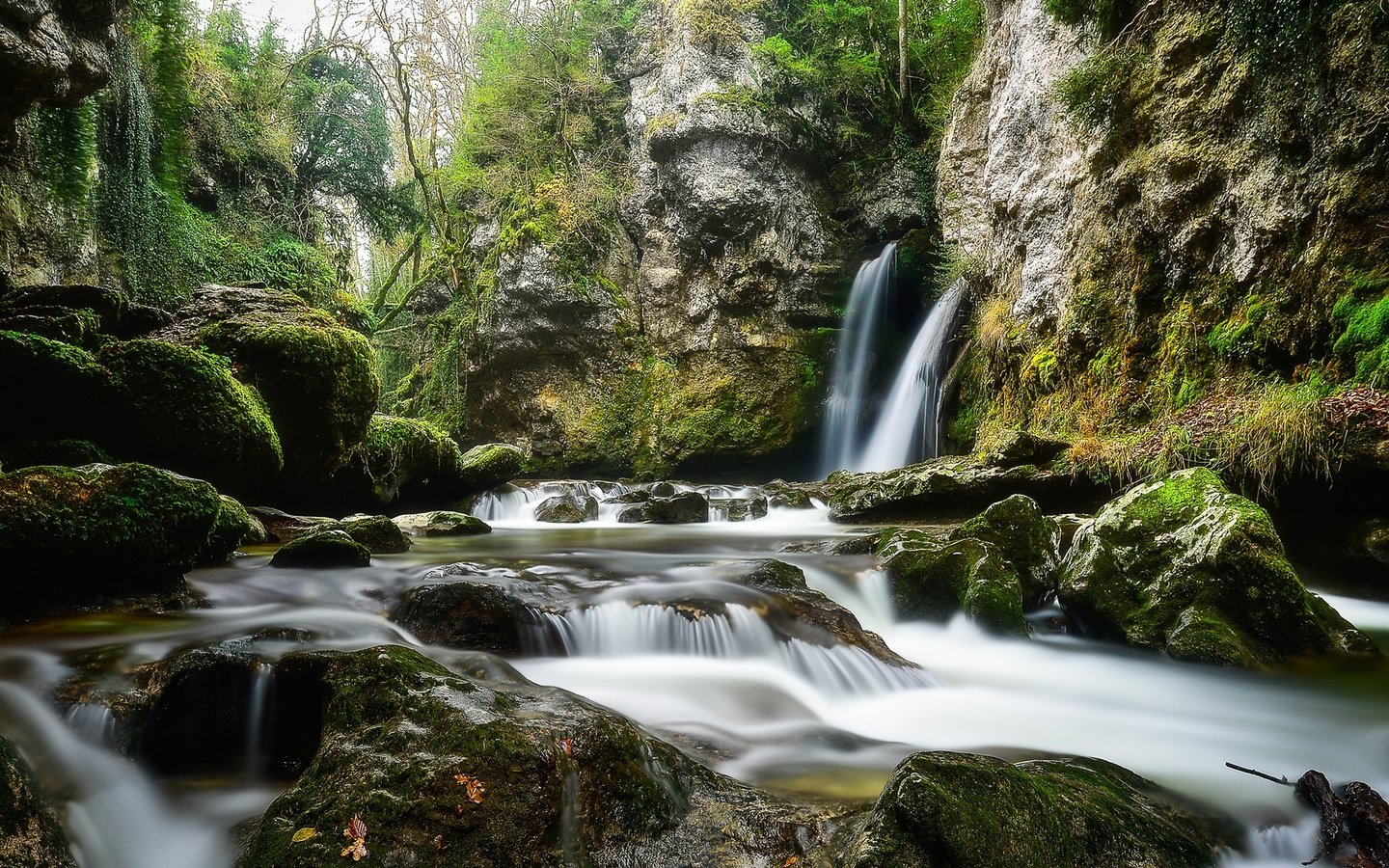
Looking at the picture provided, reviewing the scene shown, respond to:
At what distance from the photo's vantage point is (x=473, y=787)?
1.77 m

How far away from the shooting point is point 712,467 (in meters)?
15.1

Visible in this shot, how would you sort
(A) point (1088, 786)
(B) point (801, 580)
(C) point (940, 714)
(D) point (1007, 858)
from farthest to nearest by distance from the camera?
(B) point (801, 580) → (C) point (940, 714) → (A) point (1088, 786) → (D) point (1007, 858)

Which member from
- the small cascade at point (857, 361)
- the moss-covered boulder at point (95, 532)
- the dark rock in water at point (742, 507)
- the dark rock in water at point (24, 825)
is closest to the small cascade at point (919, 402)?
the small cascade at point (857, 361)

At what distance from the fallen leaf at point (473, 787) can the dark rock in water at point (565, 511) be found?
8.20 metres

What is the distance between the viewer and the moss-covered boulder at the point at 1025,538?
15.5ft

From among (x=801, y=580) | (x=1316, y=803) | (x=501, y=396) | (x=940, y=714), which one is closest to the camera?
(x=1316, y=803)

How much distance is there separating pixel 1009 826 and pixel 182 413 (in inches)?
241

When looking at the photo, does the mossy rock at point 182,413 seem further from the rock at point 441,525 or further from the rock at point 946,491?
the rock at point 946,491

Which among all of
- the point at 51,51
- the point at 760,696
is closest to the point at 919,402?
the point at 760,696

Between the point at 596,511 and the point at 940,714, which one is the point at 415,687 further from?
the point at 596,511

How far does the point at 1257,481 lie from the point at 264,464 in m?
8.42

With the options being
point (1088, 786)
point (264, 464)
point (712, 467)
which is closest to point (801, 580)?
point (1088, 786)

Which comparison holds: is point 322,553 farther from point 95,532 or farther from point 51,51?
point 51,51

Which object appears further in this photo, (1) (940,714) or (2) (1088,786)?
(1) (940,714)
